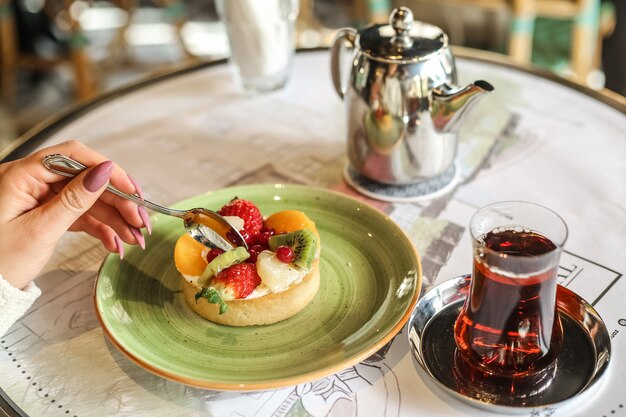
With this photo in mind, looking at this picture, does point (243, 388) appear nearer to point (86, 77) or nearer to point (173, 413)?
point (173, 413)

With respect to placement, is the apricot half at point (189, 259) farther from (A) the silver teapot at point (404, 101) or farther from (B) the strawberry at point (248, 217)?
(A) the silver teapot at point (404, 101)

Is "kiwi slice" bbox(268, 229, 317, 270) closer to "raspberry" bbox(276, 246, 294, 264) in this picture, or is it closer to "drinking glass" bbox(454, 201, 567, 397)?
"raspberry" bbox(276, 246, 294, 264)

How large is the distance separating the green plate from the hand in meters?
0.05

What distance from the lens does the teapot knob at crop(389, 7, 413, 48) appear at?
3.15 feet

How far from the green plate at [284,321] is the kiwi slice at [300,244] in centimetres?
7

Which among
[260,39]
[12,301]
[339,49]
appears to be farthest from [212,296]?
[260,39]

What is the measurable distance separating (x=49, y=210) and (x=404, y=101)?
53 centimetres

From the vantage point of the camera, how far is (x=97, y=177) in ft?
2.50

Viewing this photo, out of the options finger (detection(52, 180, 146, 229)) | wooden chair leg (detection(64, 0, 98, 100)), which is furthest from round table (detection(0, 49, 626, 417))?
wooden chair leg (detection(64, 0, 98, 100))

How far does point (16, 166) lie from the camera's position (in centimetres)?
82

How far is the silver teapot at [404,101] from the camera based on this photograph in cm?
97

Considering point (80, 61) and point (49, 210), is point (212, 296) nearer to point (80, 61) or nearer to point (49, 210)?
point (49, 210)

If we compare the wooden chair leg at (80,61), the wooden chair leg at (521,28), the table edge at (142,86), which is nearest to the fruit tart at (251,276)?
the table edge at (142,86)

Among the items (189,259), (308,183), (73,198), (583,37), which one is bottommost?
(583,37)
